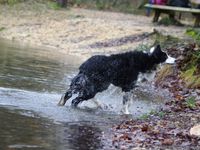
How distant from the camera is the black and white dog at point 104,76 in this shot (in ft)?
35.8

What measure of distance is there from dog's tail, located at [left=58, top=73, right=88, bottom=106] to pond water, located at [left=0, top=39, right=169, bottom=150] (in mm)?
190

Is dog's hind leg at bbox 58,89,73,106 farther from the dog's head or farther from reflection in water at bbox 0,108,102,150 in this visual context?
the dog's head

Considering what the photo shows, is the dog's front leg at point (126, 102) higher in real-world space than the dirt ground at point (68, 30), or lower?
higher

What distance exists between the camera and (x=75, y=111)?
10.4 meters

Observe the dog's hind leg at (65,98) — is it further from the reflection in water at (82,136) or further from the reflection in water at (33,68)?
the reflection in water at (82,136)

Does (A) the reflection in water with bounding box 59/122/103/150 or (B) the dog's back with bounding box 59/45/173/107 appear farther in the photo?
(B) the dog's back with bounding box 59/45/173/107

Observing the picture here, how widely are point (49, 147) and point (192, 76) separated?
6.84m

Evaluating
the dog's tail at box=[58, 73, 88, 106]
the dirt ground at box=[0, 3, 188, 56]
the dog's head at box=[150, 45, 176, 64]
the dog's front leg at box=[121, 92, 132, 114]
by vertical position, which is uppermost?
the dog's head at box=[150, 45, 176, 64]

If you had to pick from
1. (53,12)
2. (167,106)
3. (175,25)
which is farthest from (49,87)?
(53,12)

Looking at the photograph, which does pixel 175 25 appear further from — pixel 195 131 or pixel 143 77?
pixel 195 131

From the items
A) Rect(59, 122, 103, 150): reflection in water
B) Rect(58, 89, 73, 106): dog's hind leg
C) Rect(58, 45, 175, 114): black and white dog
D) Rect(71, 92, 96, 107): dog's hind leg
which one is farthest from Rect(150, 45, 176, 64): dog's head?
Rect(59, 122, 103, 150): reflection in water

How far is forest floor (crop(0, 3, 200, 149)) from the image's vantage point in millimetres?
7992

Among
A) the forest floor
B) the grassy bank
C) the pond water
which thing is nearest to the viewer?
the pond water

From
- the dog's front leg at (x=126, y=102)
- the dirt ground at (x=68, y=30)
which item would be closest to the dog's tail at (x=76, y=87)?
the dog's front leg at (x=126, y=102)
